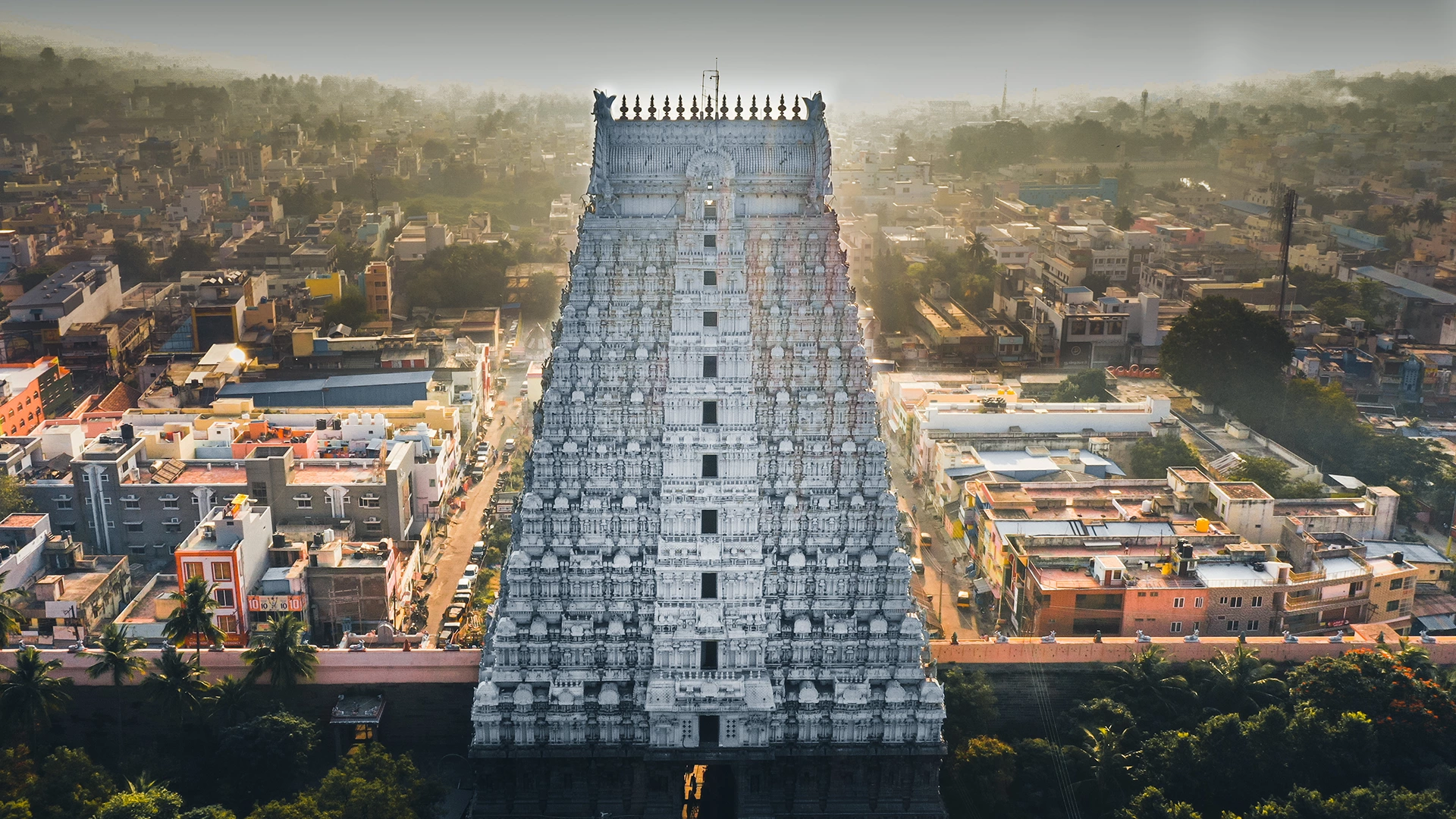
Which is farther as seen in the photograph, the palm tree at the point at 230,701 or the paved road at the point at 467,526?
the paved road at the point at 467,526

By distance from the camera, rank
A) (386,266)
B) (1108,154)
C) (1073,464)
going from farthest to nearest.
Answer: (1108,154) < (386,266) < (1073,464)

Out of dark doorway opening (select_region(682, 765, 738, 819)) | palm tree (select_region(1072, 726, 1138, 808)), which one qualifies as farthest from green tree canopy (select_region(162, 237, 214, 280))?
palm tree (select_region(1072, 726, 1138, 808))

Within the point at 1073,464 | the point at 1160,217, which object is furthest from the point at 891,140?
the point at 1073,464

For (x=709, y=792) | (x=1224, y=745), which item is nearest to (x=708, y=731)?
(x=709, y=792)

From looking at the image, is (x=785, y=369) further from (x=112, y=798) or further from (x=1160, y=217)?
(x=1160, y=217)

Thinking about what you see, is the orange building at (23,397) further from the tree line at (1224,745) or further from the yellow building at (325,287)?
the tree line at (1224,745)

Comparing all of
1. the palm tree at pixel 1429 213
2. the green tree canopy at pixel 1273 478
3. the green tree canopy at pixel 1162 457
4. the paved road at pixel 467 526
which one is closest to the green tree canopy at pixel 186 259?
the paved road at pixel 467 526

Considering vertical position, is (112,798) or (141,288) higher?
(141,288)

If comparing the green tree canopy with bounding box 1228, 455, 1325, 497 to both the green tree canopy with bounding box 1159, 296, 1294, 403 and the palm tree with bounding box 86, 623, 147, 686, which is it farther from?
the palm tree with bounding box 86, 623, 147, 686
